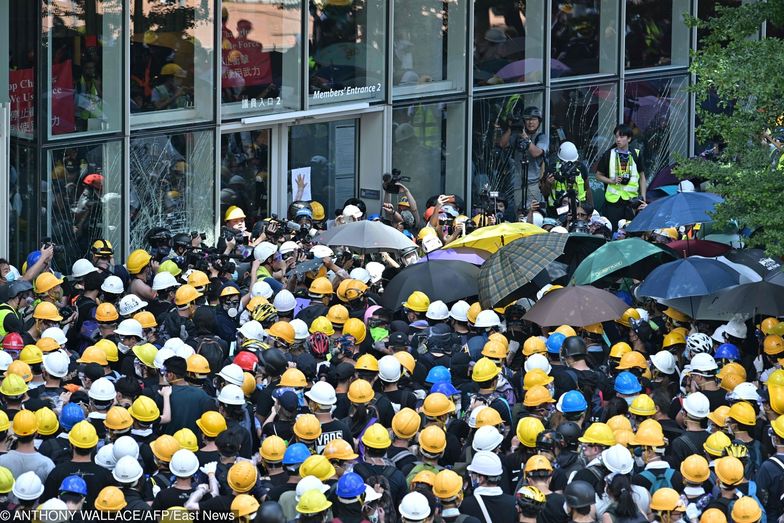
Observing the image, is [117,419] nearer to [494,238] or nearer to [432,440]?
[432,440]

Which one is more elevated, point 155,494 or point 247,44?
point 247,44

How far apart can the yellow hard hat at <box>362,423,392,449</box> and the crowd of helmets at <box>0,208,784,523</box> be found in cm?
1

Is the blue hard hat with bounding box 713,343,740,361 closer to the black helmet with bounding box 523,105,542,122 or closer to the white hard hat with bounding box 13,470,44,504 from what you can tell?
the white hard hat with bounding box 13,470,44,504

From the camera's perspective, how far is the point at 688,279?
50.3 feet

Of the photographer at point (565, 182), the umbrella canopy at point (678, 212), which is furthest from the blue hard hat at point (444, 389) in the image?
the photographer at point (565, 182)

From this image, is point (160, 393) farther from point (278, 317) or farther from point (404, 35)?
point (404, 35)

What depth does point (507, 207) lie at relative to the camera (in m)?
23.8

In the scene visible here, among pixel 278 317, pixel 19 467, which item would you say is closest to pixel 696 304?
pixel 278 317

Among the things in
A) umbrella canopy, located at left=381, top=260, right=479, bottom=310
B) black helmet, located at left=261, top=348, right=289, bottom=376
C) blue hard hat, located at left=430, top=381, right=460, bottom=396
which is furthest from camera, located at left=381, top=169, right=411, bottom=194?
blue hard hat, located at left=430, top=381, right=460, bottom=396

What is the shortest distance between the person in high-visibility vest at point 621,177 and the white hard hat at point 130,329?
8449mm

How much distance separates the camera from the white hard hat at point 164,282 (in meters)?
16.1

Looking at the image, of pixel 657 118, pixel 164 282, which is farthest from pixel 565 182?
pixel 164 282

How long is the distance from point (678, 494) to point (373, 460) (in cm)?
226

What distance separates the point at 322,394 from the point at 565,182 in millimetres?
9100
